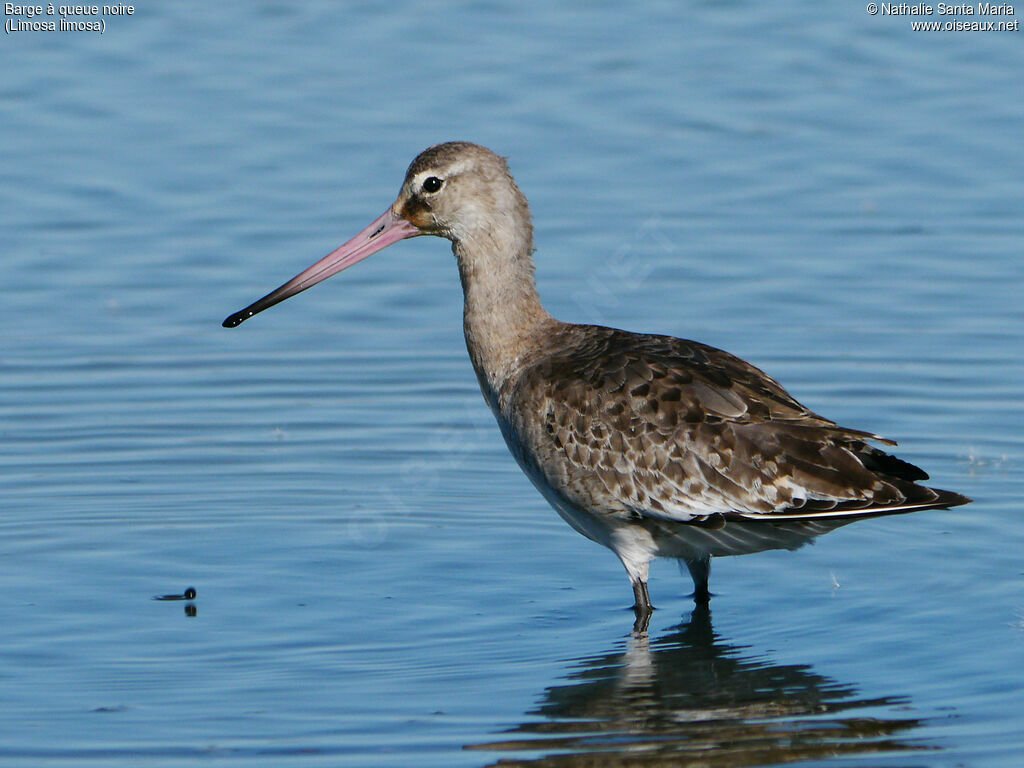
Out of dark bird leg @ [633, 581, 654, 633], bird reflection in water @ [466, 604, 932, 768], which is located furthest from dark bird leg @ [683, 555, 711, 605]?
bird reflection in water @ [466, 604, 932, 768]

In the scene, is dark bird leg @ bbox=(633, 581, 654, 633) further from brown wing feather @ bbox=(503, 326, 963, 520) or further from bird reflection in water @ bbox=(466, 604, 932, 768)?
brown wing feather @ bbox=(503, 326, 963, 520)

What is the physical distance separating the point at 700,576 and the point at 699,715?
1.23 m

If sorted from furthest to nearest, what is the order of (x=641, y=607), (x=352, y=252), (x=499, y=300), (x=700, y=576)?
(x=352, y=252)
(x=499, y=300)
(x=700, y=576)
(x=641, y=607)

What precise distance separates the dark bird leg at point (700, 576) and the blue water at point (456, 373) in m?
0.16

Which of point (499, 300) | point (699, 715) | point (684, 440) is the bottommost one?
point (699, 715)

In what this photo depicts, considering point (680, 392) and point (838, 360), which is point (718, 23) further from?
point (680, 392)

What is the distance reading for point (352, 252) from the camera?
923 cm

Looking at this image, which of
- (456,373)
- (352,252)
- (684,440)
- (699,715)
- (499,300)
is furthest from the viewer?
(456,373)

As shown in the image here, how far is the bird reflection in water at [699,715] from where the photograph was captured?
7.12 m

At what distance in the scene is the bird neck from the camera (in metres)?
8.89

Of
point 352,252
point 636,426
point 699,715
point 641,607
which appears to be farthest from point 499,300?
point 699,715

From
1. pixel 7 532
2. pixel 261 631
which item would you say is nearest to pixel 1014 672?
pixel 261 631

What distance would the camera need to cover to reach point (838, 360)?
1141cm

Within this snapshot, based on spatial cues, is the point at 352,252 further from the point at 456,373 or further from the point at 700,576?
the point at 456,373
